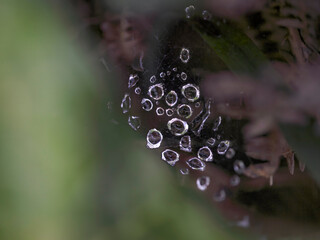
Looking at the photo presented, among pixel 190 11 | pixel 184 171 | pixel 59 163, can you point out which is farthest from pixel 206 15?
pixel 59 163

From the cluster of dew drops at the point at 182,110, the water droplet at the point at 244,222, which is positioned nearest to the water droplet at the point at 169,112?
the cluster of dew drops at the point at 182,110

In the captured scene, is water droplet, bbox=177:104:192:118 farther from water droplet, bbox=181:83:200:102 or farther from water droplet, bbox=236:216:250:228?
water droplet, bbox=236:216:250:228

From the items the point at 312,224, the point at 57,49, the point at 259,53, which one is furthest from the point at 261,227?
the point at 57,49

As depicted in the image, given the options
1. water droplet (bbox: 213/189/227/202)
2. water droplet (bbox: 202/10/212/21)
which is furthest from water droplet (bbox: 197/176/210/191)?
water droplet (bbox: 202/10/212/21)

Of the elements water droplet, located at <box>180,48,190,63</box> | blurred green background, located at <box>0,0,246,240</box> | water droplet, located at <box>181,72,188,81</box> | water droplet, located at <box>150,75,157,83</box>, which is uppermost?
water droplet, located at <box>180,48,190,63</box>

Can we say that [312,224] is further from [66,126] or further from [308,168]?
[66,126]

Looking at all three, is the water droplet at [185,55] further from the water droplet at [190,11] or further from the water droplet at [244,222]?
the water droplet at [244,222]
